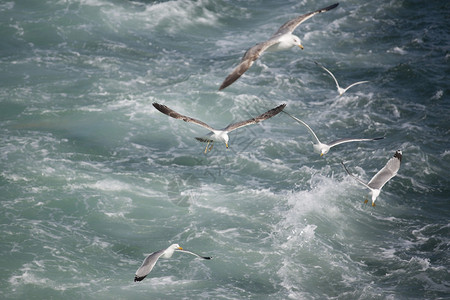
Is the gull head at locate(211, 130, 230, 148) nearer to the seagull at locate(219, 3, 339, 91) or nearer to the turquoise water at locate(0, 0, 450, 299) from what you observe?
the seagull at locate(219, 3, 339, 91)

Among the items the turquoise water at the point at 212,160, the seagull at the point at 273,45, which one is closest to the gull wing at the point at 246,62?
the seagull at the point at 273,45

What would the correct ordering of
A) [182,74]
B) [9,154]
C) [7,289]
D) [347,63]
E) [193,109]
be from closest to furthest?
1. [7,289]
2. [9,154]
3. [193,109]
4. [182,74]
5. [347,63]

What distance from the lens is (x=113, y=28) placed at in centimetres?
2703

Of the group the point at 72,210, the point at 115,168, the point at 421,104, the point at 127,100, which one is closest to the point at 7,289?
the point at 72,210

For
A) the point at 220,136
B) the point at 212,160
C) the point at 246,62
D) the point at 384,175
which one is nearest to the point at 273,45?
the point at 246,62

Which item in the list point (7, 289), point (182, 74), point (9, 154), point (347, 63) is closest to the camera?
point (7, 289)

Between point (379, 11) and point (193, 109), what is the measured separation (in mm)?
13577

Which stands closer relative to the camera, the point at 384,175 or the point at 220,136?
the point at 220,136

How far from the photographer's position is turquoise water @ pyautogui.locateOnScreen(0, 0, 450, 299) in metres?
13.5

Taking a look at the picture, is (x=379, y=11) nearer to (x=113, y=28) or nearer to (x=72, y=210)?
(x=113, y=28)

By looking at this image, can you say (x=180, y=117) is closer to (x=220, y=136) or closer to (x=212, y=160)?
(x=220, y=136)

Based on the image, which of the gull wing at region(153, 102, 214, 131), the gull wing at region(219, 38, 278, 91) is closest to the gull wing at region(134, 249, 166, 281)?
the gull wing at region(153, 102, 214, 131)

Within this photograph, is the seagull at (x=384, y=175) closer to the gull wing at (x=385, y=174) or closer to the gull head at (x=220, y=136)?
the gull wing at (x=385, y=174)

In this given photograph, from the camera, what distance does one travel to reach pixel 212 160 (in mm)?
18219
